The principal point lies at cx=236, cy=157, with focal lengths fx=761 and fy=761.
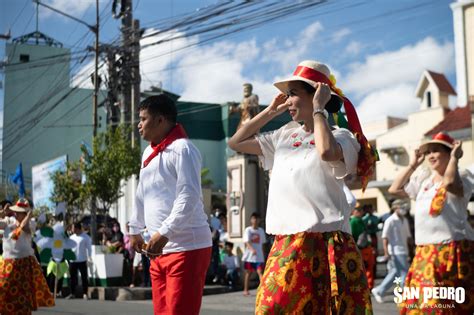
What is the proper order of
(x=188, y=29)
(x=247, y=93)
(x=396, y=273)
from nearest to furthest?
(x=396, y=273)
(x=188, y=29)
(x=247, y=93)

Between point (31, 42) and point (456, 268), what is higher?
point (31, 42)

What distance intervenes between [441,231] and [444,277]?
391mm

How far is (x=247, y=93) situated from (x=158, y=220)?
56.3 ft

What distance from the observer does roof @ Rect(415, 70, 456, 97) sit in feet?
143

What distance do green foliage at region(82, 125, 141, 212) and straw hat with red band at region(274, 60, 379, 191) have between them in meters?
20.4

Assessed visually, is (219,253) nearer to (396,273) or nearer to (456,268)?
(396,273)

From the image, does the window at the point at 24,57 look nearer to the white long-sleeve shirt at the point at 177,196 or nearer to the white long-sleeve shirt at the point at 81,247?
the white long-sleeve shirt at the point at 81,247

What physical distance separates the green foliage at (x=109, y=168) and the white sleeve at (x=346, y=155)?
809 inches

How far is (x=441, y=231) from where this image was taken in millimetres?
6488

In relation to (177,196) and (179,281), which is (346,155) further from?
(179,281)

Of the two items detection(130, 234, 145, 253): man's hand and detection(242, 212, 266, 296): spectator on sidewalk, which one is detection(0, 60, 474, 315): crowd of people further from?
detection(242, 212, 266, 296): spectator on sidewalk

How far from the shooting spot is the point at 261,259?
16.1 metres

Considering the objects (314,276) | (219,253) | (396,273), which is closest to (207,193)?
(219,253)

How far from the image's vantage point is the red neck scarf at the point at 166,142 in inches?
205
